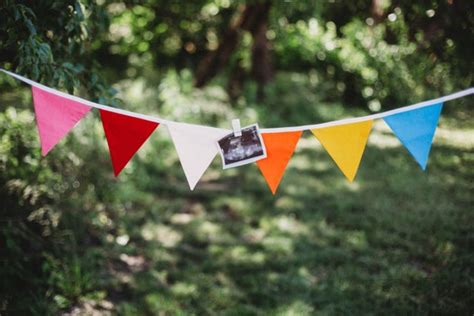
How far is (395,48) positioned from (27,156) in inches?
236

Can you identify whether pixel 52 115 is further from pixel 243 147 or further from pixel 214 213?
pixel 214 213

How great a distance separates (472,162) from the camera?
15.6 ft

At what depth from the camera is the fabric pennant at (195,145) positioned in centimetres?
215

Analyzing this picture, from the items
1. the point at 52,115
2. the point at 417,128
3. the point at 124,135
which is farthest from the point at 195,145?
the point at 417,128

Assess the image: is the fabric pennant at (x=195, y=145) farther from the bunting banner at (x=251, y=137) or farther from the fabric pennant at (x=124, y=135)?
the fabric pennant at (x=124, y=135)

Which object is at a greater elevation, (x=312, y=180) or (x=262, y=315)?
(x=312, y=180)

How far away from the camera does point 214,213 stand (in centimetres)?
420

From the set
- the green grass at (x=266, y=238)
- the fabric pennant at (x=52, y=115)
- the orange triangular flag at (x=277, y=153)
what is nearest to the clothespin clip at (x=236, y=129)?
the orange triangular flag at (x=277, y=153)

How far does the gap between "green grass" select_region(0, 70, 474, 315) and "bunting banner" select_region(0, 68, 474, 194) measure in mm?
1174

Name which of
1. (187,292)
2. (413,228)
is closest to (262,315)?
(187,292)

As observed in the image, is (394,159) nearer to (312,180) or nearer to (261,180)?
(312,180)

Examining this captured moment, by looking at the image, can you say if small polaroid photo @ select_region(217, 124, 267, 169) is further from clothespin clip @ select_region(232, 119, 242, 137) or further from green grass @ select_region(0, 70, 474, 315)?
green grass @ select_region(0, 70, 474, 315)

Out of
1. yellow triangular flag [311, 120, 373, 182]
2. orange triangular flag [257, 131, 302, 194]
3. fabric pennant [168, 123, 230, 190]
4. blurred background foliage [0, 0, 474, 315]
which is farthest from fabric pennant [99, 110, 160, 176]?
yellow triangular flag [311, 120, 373, 182]

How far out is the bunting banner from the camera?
7.03 feet
